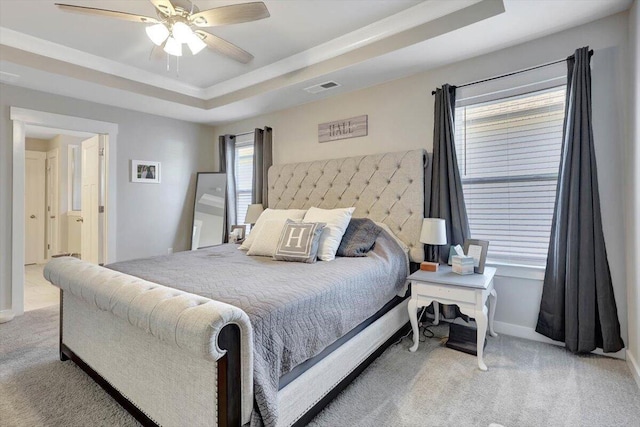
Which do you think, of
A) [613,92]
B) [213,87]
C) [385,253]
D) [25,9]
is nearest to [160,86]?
[213,87]

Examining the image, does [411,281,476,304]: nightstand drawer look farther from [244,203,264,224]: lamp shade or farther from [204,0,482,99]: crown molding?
[244,203,264,224]: lamp shade

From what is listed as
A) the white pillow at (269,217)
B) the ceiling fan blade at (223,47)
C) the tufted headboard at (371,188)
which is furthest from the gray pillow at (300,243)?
the ceiling fan blade at (223,47)

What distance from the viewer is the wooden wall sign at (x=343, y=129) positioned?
336cm

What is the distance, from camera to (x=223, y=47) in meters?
2.29

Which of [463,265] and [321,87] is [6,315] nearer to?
[321,87]

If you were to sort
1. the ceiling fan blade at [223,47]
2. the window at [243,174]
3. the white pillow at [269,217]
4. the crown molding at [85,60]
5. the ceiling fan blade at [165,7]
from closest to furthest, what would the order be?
the ceiling fan blade at [165,7] < the ceiling fan blade at [223,47] < the crown molding at [85,60] < the white pillow at [269,217] < the window at [243,174]

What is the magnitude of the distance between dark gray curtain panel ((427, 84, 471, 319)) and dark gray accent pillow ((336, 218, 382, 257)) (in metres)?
0.58

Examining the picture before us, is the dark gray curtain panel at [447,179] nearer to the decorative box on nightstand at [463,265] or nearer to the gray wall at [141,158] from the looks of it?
the decorative box on nightstand at [463,265]

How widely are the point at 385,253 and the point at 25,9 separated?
3.28 meters

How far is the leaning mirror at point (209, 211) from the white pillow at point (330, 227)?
2.10 m

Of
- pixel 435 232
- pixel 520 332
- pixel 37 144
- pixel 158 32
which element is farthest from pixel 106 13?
pixel 37 144

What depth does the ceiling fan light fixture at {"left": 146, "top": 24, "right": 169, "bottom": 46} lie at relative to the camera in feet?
6.39

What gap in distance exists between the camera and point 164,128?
4.36m

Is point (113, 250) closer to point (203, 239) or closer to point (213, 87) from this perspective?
point (203, 239)
